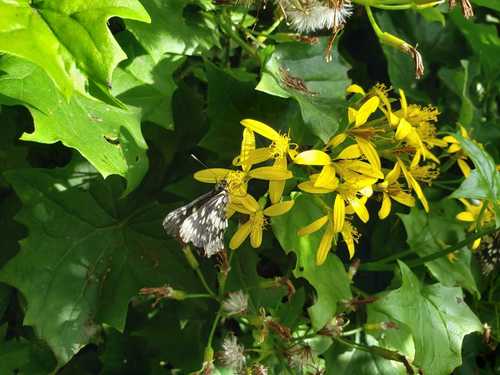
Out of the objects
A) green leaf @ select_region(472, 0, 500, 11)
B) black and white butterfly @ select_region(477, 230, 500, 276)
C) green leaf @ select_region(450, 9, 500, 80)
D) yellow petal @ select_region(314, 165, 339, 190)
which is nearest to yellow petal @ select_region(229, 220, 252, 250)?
yellow petal @ select_region(314, 165, 339, 190)

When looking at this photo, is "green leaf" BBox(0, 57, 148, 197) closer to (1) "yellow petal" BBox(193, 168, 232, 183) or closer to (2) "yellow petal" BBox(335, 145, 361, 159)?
(1) "yellow petal" BBox(193, 168, 232, 183)

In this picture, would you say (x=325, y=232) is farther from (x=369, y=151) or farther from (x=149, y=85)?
(x=149, y=85)

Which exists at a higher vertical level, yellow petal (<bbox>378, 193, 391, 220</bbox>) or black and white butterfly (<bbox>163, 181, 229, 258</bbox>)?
black and white butterfly (<bbox>163, 181, 229, 258</bbox>)

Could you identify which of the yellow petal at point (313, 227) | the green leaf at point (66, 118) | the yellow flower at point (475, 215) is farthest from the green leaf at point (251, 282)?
the yellow flower at point (475, 215)

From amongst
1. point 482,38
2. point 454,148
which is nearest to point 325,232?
point 454,148

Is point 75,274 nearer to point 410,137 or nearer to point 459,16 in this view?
point 410,137

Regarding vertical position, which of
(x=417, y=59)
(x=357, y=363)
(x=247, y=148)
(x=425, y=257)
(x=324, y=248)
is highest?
(x=417, y=59)

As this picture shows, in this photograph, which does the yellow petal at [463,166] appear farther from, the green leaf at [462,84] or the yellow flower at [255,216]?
the yellow flower at [255,216]
